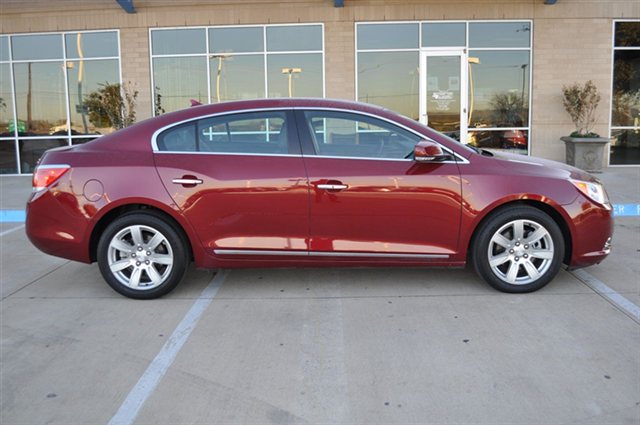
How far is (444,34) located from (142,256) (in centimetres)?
1061

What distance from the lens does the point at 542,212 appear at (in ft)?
15.9

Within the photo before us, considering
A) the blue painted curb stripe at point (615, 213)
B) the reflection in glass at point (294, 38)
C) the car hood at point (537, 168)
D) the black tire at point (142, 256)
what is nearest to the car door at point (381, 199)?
the car hood at point (537, 168)

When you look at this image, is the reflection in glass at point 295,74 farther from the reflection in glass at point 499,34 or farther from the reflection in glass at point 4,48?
the reflection in glass at point 4,48

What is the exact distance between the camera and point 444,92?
1365cm

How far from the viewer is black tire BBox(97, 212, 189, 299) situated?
4.86 m

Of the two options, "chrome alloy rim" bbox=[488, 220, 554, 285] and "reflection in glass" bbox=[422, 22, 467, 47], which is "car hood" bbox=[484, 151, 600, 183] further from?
"reflection in glass" bbox=[422, 22, 467, 47]

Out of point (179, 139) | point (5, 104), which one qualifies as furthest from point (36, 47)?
point (179, 139)

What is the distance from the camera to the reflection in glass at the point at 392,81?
1356cm

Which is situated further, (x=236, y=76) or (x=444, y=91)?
(x=236, y=76)

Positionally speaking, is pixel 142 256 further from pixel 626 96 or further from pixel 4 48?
pixel 626 96

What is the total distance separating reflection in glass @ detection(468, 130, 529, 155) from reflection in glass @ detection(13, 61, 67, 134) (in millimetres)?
9834

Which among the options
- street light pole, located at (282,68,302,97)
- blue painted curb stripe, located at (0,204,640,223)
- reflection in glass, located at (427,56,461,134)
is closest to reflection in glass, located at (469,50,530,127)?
reflection in glass, located at (427,56,461,134)

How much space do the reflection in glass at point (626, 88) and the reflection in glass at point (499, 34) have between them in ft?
7.14

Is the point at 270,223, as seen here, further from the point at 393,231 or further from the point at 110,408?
the point at 110,408
